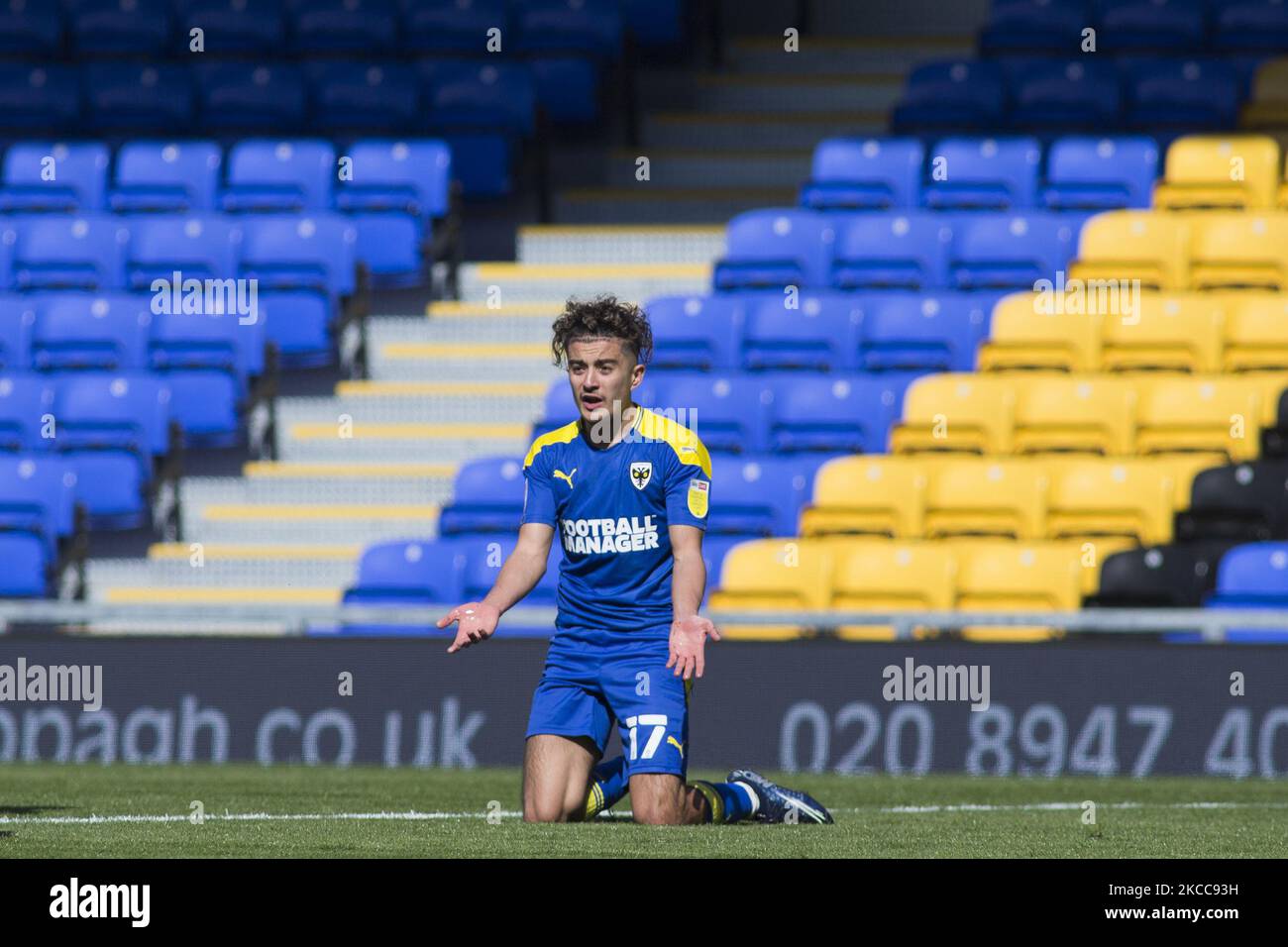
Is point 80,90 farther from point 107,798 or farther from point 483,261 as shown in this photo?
point 107,798

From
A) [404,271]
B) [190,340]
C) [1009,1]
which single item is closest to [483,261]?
[404,271]

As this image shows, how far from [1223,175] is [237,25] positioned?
8.13 meters

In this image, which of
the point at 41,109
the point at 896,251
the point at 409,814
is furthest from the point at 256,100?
the point at 409,814

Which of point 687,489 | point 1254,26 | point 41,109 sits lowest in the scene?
point 687,489

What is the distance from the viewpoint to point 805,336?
49.4 ft

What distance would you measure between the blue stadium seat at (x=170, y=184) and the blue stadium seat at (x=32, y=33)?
237 centimetres

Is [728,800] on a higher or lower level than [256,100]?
lower

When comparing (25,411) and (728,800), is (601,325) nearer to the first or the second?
(728,800)

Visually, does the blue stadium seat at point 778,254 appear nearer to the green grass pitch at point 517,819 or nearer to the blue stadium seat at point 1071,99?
the blue stadium seat at point 1071,99

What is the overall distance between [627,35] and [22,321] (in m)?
5.44

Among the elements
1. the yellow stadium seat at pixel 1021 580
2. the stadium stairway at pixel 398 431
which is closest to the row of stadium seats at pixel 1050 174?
the stadium stairway at pixel 398 431

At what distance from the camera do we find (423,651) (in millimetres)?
11625

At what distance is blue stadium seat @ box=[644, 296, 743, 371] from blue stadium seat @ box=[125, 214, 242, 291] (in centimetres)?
327

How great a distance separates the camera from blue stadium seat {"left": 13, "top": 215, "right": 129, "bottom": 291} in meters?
16.8
